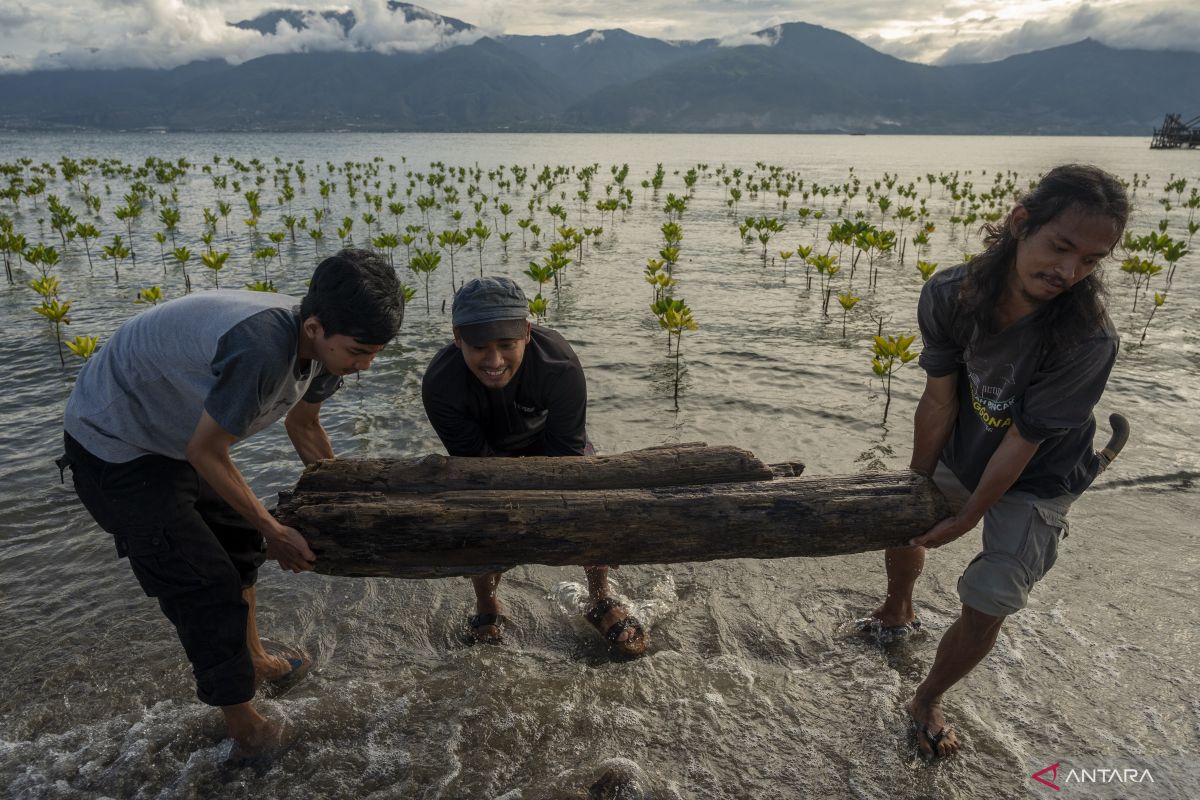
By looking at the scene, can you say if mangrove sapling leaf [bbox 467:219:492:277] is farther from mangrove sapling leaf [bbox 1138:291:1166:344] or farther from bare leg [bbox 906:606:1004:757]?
bare leg [bbox 906:606:1004:757]

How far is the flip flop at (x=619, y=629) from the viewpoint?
11.9 ft

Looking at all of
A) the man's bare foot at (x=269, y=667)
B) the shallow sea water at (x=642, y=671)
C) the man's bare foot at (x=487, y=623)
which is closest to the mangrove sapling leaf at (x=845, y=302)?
the shallow sea water at (x=642, y=671)

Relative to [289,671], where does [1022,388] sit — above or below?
Answer: above

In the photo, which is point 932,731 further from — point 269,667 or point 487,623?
point 269,667

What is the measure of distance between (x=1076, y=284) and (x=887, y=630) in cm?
209

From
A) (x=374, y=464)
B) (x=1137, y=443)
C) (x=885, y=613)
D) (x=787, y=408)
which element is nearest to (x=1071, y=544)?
(x=885, y=613)

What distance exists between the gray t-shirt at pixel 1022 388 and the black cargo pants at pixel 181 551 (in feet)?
9.91

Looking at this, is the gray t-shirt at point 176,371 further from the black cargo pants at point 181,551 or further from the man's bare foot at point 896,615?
the man's bare foot at point 896,615

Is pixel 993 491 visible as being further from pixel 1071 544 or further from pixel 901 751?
pixel 1071 544

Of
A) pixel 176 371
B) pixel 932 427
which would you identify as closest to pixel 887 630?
pixel 932 427

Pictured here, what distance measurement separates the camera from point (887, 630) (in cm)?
372

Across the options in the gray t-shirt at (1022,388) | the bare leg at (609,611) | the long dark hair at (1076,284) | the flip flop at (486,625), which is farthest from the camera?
the flip flop at (486,625)

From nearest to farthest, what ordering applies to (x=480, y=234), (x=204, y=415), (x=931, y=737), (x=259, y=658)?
(x=204, y=415) < (x=931, y=737) < (x=259, y=658) < (x=480, y=234)

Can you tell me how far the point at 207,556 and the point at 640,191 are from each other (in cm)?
2708
